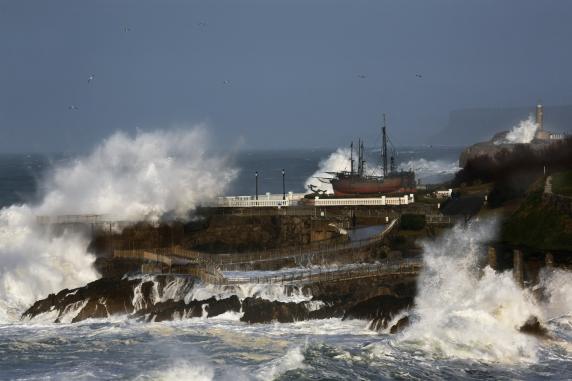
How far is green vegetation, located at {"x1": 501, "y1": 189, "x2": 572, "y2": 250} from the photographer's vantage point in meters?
40.6

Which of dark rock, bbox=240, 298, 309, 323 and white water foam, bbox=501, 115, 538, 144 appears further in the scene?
white water foam, bbox=501, 115, 538, 144

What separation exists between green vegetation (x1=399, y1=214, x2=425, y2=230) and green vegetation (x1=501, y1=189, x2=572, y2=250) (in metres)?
4.44

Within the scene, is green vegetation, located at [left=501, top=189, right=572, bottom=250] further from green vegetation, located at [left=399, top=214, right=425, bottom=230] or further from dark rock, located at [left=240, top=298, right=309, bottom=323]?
dark rock, located at [left=240, top=298, right=309, bottom=323]

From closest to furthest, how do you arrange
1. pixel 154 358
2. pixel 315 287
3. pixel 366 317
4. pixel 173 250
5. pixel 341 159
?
pixel 154 358
pixel 366 317
pixel 315 287
pixel 173 250
pixel 341 159

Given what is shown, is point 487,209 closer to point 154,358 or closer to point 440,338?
point 440,338

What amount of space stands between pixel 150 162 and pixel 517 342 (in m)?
33.0

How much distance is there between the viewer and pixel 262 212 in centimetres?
5375

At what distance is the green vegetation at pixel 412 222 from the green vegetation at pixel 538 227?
4.44 metres

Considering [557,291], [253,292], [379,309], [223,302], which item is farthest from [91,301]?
[557,291]

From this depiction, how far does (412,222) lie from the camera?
47406mm

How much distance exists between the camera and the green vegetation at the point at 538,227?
40.6 m

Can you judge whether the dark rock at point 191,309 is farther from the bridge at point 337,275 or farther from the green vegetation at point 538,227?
the green vegetation at point 538,227

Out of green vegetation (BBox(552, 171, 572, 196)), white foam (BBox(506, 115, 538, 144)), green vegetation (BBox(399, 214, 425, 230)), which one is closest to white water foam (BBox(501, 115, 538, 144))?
white foam (BBox(506, 115, 538, 144))

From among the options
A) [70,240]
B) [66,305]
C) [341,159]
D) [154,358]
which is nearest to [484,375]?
[154,358]
